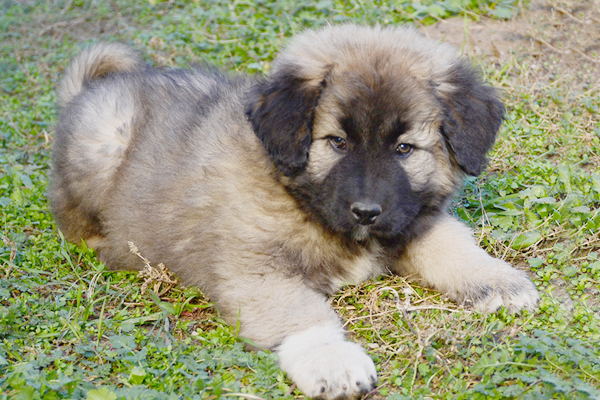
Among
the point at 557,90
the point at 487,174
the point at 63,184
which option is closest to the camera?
the point at 63,184

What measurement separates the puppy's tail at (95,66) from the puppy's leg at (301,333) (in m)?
2.13

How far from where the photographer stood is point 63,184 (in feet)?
13.0

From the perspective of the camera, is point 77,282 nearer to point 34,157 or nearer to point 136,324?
point 136,324

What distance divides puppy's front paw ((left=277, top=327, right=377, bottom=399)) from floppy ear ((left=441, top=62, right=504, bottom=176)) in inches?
40.8

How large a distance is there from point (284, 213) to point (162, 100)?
121cm

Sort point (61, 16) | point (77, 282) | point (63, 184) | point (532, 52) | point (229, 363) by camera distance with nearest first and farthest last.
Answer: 1. point (229, 363)
2. point (77, 282)
3. point (63, 184)
4. point (532, 52)
5. point (61, 16)

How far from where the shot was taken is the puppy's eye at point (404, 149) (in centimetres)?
297

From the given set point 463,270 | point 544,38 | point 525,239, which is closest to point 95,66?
point 463,270

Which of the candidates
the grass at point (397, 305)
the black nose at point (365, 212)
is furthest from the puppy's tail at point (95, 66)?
the black nose at point (365, 212)

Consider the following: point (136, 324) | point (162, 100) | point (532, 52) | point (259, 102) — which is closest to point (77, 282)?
point (136, 324)

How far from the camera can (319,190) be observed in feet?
9.80

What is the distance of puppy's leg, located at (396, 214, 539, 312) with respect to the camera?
310 cm

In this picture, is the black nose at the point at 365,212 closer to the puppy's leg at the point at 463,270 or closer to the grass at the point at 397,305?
the grass at the point at 397,305

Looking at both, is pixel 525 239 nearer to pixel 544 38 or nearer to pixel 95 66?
pixel 544 38
